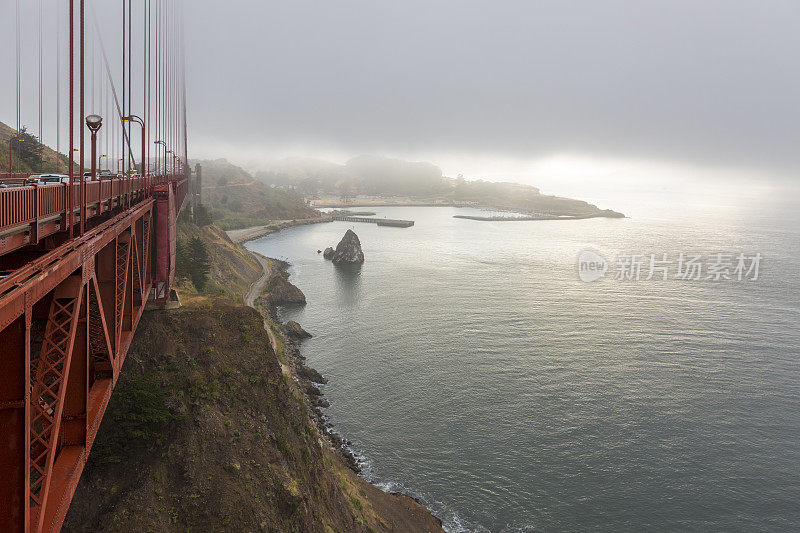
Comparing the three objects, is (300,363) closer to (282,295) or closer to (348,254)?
(282,295)

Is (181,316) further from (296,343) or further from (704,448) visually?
(704,448)

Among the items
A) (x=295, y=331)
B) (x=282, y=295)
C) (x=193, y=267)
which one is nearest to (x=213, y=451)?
(x=193, y=267)

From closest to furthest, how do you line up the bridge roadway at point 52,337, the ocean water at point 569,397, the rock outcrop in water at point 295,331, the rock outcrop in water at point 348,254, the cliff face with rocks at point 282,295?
the bridge roadway at point 52,337, the ocean water at point 569,397, the rock outcrop in water at point 295,331, the cliff face with rocks at point 282,295, the rock outcrop in water at point 348,254

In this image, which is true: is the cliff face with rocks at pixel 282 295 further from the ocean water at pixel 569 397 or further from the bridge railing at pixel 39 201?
the bridge railing at pixel 39 201

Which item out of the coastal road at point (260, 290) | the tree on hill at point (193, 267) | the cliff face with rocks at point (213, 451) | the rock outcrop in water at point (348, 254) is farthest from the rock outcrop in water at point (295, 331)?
the rock outcrop in water at point (348, 254)

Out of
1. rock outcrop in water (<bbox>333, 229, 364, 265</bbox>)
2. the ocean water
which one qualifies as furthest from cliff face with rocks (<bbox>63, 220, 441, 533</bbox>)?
rock outcrop in water (<bbox>333, 229, 364, 265</bbox>)

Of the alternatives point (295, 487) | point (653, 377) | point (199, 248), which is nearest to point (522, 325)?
point (653, 377)

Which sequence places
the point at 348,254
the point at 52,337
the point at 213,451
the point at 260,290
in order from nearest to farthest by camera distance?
1. the point at 52,337
2. the point at 213,451
3. the point at 260,290
4. the point at 348,254

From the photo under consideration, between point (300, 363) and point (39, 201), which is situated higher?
point (39, 201)

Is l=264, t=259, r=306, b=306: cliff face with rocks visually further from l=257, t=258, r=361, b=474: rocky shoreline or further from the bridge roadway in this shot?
the bridge roadway
